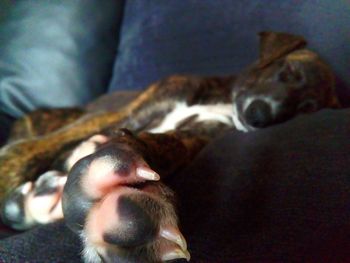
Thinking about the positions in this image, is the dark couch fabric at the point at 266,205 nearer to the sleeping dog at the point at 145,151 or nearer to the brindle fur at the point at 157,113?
the sleeping dog at the point at 145,151

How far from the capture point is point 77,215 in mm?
663

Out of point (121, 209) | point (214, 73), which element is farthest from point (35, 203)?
point (214, 73)

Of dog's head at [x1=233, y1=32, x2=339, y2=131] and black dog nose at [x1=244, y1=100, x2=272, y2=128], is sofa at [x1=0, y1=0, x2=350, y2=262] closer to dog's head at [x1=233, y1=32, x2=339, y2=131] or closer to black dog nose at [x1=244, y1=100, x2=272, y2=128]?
dog's head at [x1=233, y1=32, x2=339, y2=131]

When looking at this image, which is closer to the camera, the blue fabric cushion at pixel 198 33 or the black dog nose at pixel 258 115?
the black dog nose at pixel 258 115

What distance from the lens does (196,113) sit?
1.53m

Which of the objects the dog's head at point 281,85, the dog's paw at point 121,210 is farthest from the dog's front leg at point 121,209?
the dog's head at point 281,85

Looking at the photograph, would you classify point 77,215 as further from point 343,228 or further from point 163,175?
point 343,228

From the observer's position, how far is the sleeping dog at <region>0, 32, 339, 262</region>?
1.91 ft

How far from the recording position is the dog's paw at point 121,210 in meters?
0.56

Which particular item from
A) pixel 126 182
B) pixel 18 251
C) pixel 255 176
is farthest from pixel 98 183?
pixel 255 176

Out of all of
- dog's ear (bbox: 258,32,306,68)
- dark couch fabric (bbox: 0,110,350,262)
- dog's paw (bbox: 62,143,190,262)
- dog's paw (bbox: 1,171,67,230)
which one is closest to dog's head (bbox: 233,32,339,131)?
dog's ear (bbox: 258,32,306,68)

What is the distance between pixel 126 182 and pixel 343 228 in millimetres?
340

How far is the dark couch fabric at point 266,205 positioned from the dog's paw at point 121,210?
88 mm

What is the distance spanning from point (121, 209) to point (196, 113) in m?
0.98
